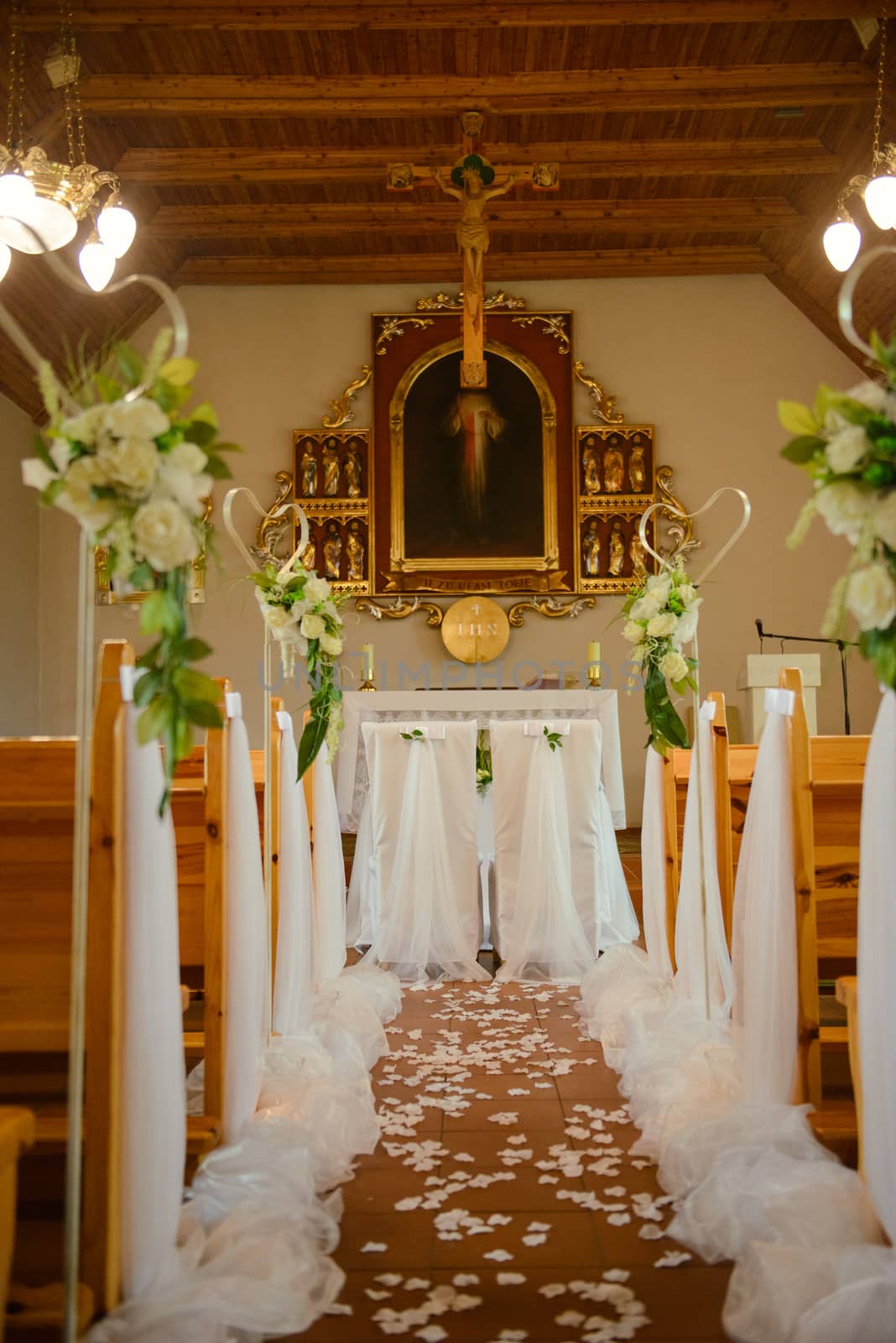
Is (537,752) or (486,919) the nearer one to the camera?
(537,752)

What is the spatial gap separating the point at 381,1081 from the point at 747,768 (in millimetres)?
1534

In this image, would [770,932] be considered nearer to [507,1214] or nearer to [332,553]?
[507,1214]

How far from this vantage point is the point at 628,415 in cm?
902

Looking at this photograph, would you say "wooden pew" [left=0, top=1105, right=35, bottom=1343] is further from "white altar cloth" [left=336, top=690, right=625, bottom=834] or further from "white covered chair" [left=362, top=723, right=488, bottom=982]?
"white altar cloth" [left=336, top=690, right=625, bottom=834]

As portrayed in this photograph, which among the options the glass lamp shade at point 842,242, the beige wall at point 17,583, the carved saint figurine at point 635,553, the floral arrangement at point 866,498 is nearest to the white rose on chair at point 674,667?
the floral arrangement at point 866,498

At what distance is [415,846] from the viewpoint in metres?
5.04

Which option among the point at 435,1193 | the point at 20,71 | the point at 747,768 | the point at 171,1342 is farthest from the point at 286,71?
the point at 171,1342

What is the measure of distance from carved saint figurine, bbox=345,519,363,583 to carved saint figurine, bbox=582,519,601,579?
1.71 m

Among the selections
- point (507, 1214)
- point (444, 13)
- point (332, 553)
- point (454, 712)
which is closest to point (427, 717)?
point (454, 712)

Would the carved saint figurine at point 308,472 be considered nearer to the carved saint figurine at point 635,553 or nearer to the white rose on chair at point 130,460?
the carved saint figurine at point 635,553

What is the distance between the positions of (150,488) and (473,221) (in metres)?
5.56

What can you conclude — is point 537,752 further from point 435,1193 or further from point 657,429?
point 657,429

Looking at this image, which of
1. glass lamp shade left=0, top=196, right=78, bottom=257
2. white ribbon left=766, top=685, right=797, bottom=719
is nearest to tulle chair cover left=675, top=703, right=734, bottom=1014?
white ribbon left=766, top=685, right=797, bottom=719

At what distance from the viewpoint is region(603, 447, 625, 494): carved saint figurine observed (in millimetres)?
8866
